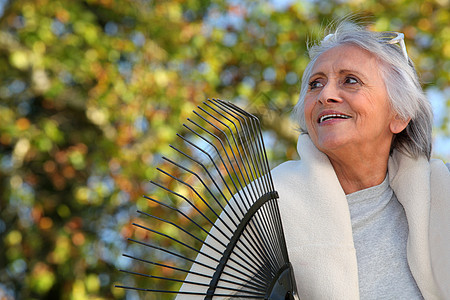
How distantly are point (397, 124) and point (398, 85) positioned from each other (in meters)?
0.12

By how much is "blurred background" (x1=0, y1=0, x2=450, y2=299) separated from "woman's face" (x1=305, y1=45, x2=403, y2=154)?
226cm

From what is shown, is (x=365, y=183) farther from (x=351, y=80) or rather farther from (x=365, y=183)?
(x=351, y=80)

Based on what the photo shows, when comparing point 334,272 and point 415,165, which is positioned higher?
point 415,165

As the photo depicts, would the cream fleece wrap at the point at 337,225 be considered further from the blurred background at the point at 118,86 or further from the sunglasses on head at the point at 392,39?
the blurred background at the point at 118,86

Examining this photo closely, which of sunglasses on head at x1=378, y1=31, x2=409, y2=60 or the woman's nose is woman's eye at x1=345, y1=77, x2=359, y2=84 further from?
sunglasses on head at x1=378, y1=31, x2=409, y2=60

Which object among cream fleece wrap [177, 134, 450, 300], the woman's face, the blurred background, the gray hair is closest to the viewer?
cream fleece wrap [177, 134, 450, 300]

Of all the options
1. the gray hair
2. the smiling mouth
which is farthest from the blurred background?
the smiling mouth

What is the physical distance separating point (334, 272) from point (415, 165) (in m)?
0.45

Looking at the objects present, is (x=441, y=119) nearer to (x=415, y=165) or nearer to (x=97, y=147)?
(x=97, y=147)

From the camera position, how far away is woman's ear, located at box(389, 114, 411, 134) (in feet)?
5.93

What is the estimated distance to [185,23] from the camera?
4.75 m

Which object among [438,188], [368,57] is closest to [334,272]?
[438,188]

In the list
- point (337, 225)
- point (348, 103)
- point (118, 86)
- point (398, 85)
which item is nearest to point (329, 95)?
point (348, 103)

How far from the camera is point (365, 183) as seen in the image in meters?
1.79
